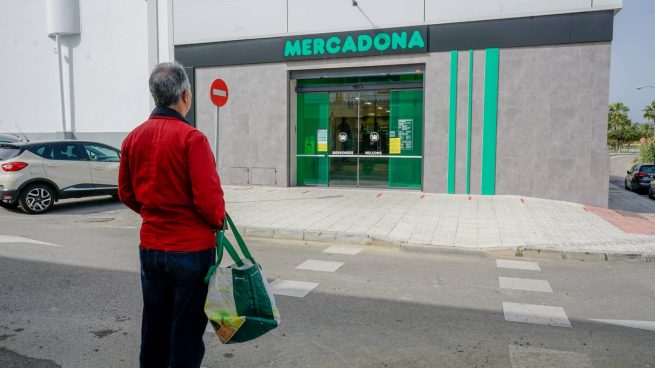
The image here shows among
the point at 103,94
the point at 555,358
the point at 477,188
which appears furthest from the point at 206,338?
the point at 103,94

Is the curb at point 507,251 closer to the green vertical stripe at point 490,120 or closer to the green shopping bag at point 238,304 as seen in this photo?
the green shopping bag at point 238,304

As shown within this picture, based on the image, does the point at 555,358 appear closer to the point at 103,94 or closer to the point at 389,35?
the point at 389,35

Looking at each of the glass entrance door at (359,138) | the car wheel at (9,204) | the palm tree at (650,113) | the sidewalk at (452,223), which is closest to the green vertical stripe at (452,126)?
the sidewalk at (452,223)

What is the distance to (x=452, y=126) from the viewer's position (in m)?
13.8

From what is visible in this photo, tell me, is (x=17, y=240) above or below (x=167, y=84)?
below

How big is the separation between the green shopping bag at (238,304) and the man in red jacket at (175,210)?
10 cm

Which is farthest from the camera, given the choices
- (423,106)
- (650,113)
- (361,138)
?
(650,113)

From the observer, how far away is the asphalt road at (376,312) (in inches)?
148

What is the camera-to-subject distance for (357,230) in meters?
8.77

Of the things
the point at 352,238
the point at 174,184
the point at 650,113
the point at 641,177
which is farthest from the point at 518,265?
the point at 650,113

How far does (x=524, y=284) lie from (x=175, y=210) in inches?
185

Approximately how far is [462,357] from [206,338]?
2051 millimetres

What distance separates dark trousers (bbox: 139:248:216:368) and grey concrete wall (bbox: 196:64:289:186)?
13.1m

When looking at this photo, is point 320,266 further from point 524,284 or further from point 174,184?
point 174,184
